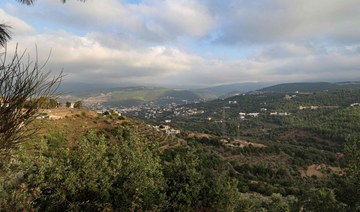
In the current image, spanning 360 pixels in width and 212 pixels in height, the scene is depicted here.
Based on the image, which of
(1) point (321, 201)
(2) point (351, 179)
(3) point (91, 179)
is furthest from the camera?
(1) point (321, 201)

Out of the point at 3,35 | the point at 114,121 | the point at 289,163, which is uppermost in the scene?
the point at 3,35

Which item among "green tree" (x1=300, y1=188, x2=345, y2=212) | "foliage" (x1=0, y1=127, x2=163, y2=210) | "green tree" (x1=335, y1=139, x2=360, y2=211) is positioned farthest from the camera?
"green tree" (x1=335, y1=139, x2=360, y2=211)

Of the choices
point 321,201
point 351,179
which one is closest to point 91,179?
point 321,201

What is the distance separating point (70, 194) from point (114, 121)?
2129 inches

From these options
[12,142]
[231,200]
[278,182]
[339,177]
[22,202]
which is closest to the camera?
[12,142]

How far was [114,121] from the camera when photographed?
68.1 m

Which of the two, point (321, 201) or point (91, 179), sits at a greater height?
point (91, 179)

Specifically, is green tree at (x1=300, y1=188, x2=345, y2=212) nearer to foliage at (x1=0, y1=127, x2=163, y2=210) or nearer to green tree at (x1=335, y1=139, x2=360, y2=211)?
green tree at (x1=335, y1=139, x2=360, y2=211)

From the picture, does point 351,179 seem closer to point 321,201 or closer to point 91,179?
point 321,201

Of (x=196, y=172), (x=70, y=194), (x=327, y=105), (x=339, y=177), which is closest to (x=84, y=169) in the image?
(x=70, y=194)

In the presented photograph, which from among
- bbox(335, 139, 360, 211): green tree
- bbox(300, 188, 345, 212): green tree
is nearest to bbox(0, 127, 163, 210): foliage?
bbox(300, 188, 345, 212): green tree

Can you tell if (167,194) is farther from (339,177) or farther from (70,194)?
(339,177)

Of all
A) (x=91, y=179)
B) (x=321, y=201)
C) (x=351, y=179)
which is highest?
(x=91, y=179)

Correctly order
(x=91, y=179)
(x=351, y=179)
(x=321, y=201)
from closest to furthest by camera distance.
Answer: (x=91, y=179), (x=351, y=179), (x=321, y=201)
